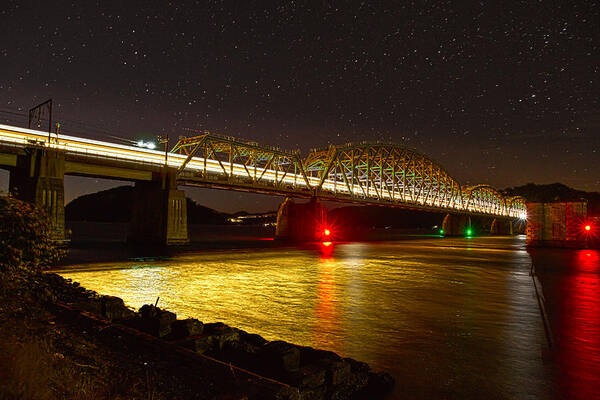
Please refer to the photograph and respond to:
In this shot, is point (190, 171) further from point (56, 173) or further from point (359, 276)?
point (359, 276)

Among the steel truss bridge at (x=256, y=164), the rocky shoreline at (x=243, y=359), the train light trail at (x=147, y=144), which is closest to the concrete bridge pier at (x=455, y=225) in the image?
the steel truss bridge at (x=256, y=164)

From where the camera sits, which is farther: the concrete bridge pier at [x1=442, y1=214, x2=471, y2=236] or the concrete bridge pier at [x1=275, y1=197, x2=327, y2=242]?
the concrete bridge pier at [x1=442, y1=214, x2=471, y2=236]

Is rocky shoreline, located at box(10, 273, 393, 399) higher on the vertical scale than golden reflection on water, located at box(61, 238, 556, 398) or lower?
higher

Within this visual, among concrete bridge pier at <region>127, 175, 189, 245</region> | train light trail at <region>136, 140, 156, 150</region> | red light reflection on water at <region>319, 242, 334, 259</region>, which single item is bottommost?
red light reflection on water at <region>319, 242, 334, 259</region>

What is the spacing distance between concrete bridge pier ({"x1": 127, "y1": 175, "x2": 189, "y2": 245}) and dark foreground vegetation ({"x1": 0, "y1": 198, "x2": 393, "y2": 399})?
47335mm

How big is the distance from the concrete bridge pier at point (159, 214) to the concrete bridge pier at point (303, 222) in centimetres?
3668

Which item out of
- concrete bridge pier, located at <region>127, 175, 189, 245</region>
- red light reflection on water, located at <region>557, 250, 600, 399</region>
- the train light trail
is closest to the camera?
red light reflection on water, located at <region>557, 250, 600, 399</region>

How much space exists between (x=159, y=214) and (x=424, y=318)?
1961 inches

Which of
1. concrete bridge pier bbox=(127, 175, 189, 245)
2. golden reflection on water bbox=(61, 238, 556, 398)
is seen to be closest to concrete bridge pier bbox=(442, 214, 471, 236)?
concrete bridge pier bbox=(127, 175, 189, 245)

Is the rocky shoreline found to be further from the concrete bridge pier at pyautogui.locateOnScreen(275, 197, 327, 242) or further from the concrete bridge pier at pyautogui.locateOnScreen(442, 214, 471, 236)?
the concrete bridge pier at pyautogui.locateOnScreen(442, 214, 471, 236)

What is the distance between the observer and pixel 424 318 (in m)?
13.9

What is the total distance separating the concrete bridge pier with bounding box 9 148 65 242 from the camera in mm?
44031

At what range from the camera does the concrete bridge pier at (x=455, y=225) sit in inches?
6239

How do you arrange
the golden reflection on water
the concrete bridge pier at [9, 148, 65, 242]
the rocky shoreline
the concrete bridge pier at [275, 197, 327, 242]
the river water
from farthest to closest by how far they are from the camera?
1. the concrete bridge pier at [275, 197, 327, 242]
2. the concrete bridge pier at [9, 148, 65, 242]
3. the golden reflection on water
4. the river water
5. the rocky shoreline
